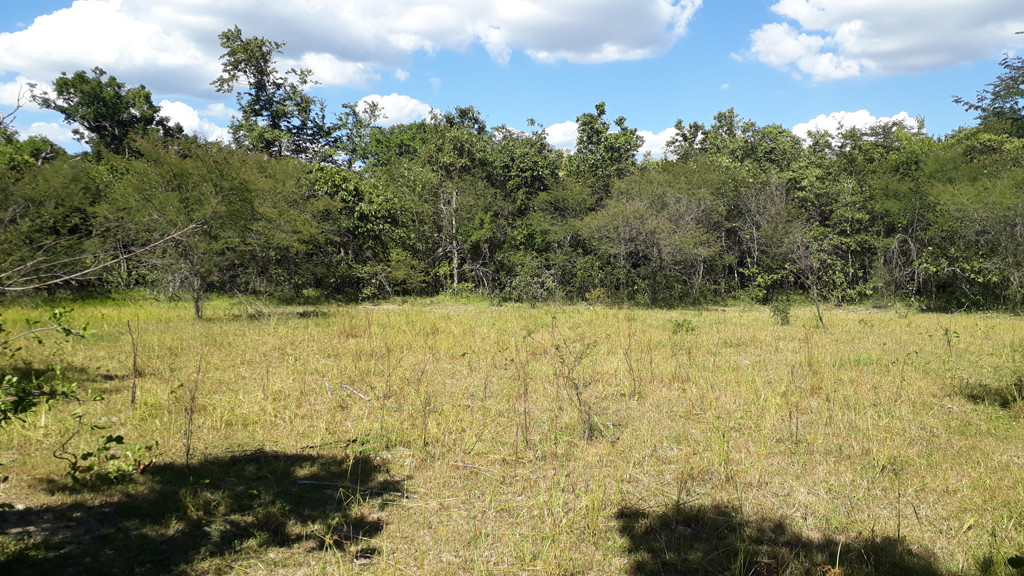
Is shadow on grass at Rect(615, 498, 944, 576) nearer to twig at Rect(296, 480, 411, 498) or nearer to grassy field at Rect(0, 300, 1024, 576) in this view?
grassy field at Rect(0, 300, 1024, 576)

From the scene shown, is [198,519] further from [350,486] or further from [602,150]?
[602,150]

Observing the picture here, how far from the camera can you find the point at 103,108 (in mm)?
28578

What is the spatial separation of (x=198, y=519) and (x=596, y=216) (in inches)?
723

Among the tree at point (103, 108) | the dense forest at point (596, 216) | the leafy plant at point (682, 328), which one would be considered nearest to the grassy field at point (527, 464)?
the leafy plant at point (682, 328)

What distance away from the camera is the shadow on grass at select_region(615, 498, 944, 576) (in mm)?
3344

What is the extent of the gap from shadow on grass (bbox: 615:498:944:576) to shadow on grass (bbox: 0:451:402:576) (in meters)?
1.81

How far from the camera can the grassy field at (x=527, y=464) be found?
354 cm

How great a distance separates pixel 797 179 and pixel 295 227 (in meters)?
19.9

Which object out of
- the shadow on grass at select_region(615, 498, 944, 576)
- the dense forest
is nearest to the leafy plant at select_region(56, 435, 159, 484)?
the shadow on grass at select_region(615, 498, 944, 576)

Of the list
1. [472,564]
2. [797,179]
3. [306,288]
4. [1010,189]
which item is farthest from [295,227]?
[1010,189]

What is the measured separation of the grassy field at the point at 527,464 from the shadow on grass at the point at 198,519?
0.05ft

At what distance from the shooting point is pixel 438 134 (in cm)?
2341

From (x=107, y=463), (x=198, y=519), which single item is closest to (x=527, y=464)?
(x=198, y=519)

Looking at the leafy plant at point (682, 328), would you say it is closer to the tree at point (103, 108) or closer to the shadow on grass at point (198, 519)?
the shadow on grass at point (198, 519)
